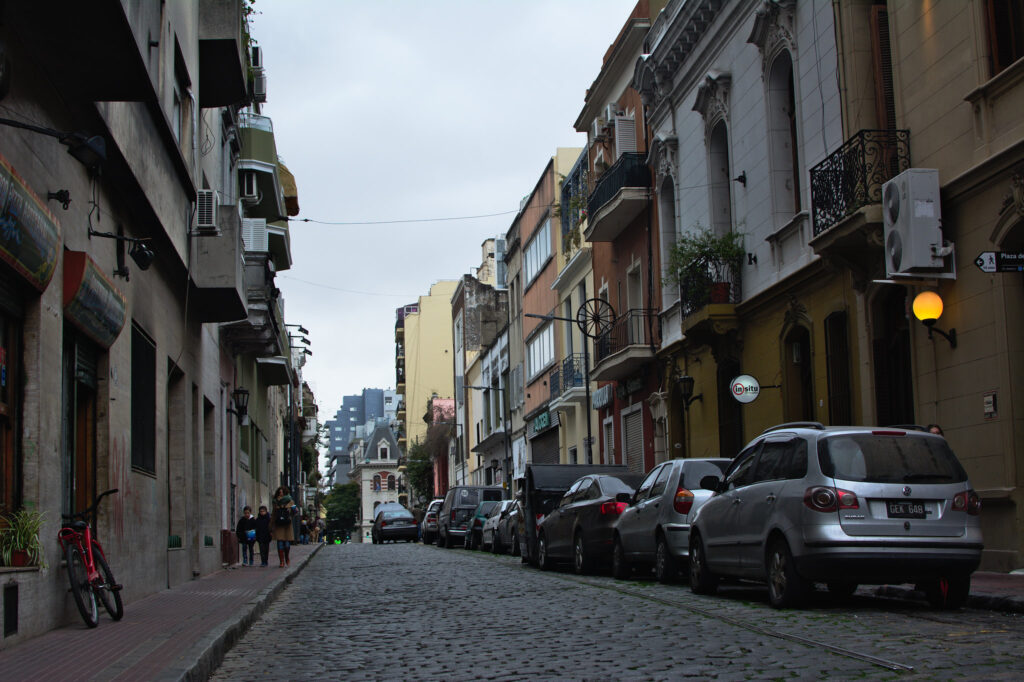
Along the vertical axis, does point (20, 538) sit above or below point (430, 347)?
below

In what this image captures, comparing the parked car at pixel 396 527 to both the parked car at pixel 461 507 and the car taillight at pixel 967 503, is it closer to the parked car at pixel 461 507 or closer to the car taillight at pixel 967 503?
the parked car at pixel 461 507

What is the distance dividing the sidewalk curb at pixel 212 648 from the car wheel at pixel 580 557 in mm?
6670

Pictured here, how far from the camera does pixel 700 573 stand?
14.1 meters

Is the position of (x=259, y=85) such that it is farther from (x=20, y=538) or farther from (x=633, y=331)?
(x=20, y=538)

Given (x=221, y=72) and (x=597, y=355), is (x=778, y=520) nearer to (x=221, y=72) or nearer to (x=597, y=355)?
(x=221, y=72)

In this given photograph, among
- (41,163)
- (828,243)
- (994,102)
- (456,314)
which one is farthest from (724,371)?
(456,314)

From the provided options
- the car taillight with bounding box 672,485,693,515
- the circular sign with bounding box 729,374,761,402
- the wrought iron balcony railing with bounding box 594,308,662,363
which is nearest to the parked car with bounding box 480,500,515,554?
the wrought iron balcony railing with bounding box 594,308,662,363

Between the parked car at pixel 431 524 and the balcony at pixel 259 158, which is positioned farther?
the parked car at pixel 431 524

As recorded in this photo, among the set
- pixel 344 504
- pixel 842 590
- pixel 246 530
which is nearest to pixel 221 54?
pixel 246 530

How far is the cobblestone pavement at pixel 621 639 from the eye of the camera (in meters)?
8.08

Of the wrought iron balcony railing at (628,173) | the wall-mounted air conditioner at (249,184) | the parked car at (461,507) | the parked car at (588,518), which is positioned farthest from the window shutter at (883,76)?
the parked car at (461,507)

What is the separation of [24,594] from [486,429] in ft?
183

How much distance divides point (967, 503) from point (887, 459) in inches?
32.3

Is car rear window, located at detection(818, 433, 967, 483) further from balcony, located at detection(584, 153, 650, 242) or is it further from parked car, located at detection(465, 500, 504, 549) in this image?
parked car, located at detection(465, 500, 504, 549)
